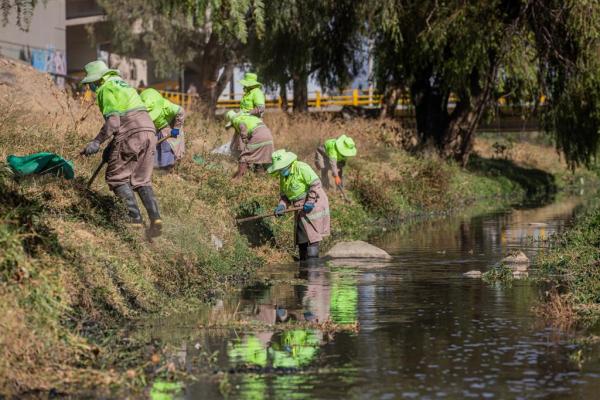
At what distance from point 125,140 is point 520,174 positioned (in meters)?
28.6

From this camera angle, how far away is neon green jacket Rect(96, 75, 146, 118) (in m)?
13.8

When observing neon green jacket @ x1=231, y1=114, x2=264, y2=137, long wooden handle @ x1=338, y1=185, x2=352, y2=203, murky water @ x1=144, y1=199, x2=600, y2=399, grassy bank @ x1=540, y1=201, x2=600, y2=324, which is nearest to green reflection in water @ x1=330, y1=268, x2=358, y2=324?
murky water @ x1=144, y1=199, x2=600, y2=399

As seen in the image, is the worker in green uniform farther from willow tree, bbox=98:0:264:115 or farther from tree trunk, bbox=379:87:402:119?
willow tree, bbox=98:0:264:115

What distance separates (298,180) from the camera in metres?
17.4

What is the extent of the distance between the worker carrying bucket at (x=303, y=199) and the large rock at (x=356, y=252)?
0.57m

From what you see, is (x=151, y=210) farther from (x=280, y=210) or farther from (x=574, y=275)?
(x=574, y=275)

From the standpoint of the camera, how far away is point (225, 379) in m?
8.77

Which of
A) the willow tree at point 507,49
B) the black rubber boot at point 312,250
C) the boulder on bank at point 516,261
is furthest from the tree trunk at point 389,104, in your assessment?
the boulder on bank at point 516,261

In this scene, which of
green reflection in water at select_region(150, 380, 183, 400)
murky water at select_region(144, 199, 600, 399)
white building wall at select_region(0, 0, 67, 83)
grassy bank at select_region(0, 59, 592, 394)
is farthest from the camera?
white building wall at select_region(0, 0, 67, 83)

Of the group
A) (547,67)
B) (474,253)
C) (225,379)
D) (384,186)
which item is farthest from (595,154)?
(225,379)

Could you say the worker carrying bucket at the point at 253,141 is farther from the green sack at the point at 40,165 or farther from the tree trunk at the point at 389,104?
the tree trunk at the point at 389,104

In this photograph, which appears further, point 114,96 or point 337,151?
point 337,151

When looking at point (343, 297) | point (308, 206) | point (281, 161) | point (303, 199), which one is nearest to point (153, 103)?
point (281, 161)

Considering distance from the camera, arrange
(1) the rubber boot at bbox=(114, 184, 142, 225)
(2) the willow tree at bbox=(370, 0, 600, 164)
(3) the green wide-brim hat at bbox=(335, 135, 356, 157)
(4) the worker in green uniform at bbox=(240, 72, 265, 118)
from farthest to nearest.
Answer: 1. (2) the willow tree at bbox=(370, 0, 600, 164)
2. (3) the green wide-brim hat at bbox=(335, 135, 356, 157)
3. (4) the worker in green uniform at bbox=(240, 72, 265, 118)
4. (1) the rubber boot at bbox=(114, 184, 142, 225)
